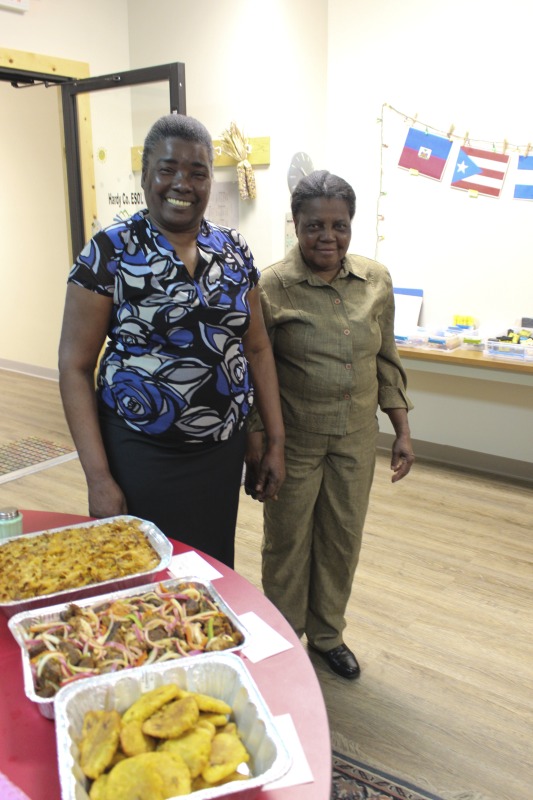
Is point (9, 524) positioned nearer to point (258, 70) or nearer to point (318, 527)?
point (318, 527)

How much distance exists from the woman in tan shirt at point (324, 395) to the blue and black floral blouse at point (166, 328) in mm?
315

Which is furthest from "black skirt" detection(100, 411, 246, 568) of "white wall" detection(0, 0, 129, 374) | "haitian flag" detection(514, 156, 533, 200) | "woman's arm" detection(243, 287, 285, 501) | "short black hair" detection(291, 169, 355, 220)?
"white wall" detection(0, 0, 129, 374)

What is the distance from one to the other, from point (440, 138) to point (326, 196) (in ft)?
7.88

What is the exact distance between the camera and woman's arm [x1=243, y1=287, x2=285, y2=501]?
1.64 metres

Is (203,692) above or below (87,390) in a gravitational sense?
below

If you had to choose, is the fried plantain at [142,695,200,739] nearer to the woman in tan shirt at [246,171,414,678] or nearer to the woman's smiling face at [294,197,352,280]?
the woman in tan shirt at [246,171,414,678]

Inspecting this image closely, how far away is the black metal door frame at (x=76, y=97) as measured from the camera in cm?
355

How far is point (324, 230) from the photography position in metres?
1.75

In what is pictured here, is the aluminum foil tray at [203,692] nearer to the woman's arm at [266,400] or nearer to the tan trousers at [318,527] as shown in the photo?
the woman's arm at [266,400]

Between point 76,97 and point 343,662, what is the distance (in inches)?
142

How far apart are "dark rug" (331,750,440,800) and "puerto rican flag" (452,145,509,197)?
2.95m

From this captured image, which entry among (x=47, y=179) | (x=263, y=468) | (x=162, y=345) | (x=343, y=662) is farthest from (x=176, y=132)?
(x=47, y=179)

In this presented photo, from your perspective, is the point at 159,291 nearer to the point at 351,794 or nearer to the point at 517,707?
the point at 351,794

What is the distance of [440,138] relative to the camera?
377 cm
